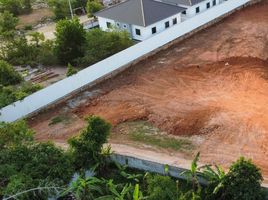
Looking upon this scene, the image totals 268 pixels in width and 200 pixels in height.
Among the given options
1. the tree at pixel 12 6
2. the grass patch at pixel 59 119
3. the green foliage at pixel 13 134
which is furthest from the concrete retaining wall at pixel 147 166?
the tree at pixel 12 6

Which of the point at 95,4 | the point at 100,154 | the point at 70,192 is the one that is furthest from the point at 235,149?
the point at 95,4

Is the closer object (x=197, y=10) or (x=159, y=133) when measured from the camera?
(x=159, y=133)

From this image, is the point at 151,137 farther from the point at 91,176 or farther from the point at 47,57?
the point at 47,57

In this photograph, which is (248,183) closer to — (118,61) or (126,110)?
(126,110)

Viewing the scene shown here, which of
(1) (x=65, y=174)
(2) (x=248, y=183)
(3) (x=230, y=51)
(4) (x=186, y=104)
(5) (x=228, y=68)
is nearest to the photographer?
(2) (x=248, y=183)

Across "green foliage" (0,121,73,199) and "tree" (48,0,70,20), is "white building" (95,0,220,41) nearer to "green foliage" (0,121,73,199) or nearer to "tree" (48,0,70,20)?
"tree" (48,0,70,20)

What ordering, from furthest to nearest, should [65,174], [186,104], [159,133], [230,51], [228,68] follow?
[230,51]
[228,68]
[186,104]
[159,133]
[65,174]

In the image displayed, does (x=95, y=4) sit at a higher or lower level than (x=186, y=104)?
higher

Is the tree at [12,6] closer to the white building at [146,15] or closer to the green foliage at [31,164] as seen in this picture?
the white building at [146,15]
